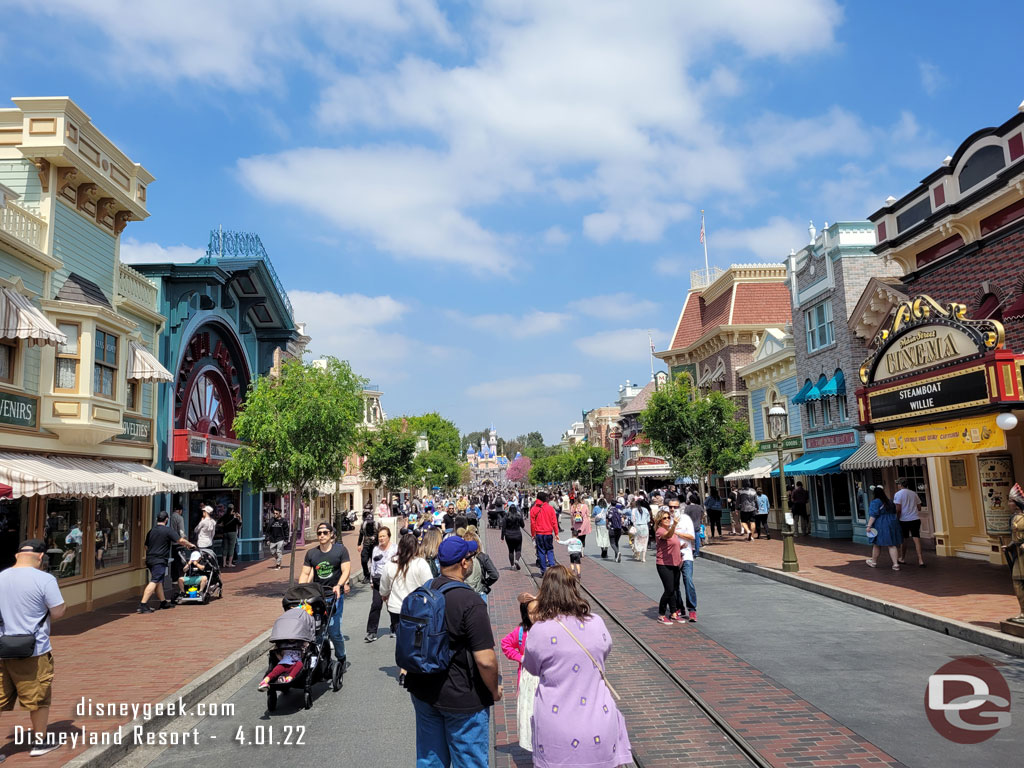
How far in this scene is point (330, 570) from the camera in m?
8.84

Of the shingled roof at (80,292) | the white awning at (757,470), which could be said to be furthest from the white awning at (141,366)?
the white awning at (757,470)

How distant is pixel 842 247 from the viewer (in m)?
23.7

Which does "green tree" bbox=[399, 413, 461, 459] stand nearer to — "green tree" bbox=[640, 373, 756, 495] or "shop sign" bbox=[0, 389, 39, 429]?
"green tree" bbox=[640, 373, 756, 495]

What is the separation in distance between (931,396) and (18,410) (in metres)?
16.3

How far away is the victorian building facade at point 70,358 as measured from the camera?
11.9 meters

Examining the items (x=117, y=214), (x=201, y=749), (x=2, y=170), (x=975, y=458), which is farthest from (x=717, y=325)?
(x=201, y=749)

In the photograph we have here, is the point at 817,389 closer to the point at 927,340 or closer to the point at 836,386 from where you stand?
the point at 836,386

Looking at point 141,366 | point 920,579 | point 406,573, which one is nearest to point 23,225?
point 141,366

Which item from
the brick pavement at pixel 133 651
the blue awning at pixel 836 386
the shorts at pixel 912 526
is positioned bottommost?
the brick pavement at pixel 133 651

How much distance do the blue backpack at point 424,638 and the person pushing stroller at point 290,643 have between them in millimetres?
3497

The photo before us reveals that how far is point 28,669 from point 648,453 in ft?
166

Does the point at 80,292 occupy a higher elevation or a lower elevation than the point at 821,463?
higher

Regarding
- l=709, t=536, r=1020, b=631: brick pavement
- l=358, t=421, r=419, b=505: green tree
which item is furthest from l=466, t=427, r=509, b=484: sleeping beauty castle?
l=709, t=536, r=1020, b=631: brick pavement

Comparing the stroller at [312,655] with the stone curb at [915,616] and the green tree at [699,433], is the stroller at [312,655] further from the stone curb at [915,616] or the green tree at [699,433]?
the green tree at [699,433]
